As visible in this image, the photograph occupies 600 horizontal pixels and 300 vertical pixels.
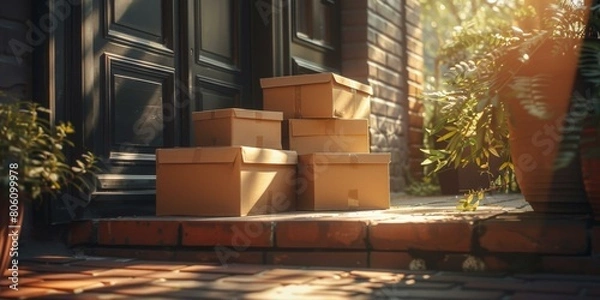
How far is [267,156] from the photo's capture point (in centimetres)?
296

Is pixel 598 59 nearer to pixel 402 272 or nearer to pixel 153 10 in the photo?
pixel 402 272

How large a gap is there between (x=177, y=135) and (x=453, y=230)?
1583mm

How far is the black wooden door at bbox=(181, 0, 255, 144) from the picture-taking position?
3557 mm

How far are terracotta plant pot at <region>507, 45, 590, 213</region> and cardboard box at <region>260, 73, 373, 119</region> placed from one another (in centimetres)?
107

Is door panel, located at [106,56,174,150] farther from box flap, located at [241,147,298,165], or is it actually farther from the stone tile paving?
the stone tile paving

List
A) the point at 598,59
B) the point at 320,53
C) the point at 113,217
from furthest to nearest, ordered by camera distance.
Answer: the point at 320,53 → the point at 113,217 → the point at 598,59

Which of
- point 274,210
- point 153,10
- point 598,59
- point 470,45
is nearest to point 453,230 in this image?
point 598,59

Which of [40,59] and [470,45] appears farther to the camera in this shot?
[470,45]

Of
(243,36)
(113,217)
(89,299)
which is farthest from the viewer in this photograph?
(243,36)

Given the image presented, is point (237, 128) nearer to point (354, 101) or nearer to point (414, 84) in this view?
point (354, 101)

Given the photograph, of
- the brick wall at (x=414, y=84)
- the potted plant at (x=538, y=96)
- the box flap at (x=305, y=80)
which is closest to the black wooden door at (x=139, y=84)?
the box flap at (x=305, y=80)

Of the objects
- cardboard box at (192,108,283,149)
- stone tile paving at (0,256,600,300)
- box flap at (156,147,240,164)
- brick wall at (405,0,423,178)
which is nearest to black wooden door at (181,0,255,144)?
cardboard box at (192,108,283,149)

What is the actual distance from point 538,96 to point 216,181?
48.2 inches

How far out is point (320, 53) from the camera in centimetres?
463
